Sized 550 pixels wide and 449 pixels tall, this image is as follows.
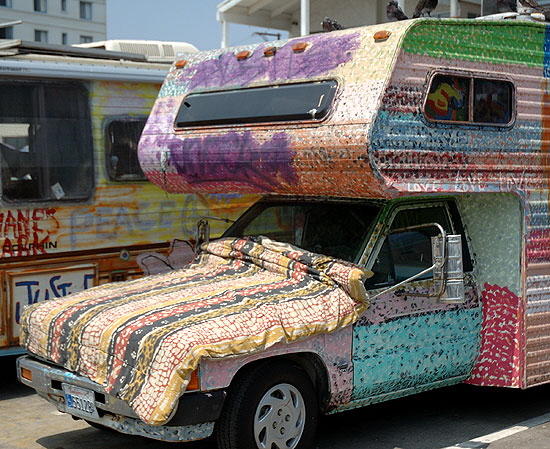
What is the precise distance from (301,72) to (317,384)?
226cm

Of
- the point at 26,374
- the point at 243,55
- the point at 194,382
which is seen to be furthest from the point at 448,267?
the point at 26,374

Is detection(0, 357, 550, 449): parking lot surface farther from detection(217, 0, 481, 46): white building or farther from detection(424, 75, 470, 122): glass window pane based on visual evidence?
detection(217, 0, 481, 46): white building

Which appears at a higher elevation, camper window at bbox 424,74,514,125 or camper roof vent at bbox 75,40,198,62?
camper roof vent at bbox 75,40,198,62

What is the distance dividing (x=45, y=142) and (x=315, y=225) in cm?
311

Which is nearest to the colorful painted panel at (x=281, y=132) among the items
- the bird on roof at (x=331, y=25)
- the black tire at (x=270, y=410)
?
the bird on roof at (x=331, y=25)

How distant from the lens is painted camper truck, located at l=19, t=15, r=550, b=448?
5.74m

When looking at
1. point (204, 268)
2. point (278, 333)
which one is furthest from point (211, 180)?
point (278, 333)

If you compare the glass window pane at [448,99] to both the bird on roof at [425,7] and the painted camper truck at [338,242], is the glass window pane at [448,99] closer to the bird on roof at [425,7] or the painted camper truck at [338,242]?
the painted camper truck at [338,242]

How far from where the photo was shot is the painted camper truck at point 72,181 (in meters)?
8.40

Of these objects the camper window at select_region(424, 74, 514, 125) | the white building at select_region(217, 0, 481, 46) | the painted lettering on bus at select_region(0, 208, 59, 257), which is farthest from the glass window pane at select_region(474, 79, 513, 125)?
the white building at select_region(217, 0, 481, 46)

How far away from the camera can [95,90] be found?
9.06 meters

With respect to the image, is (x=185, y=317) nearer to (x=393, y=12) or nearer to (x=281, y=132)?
(x=281, y=132)

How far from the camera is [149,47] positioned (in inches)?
421

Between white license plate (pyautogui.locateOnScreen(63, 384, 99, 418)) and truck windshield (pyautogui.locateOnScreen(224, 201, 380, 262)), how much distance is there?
192 cm
